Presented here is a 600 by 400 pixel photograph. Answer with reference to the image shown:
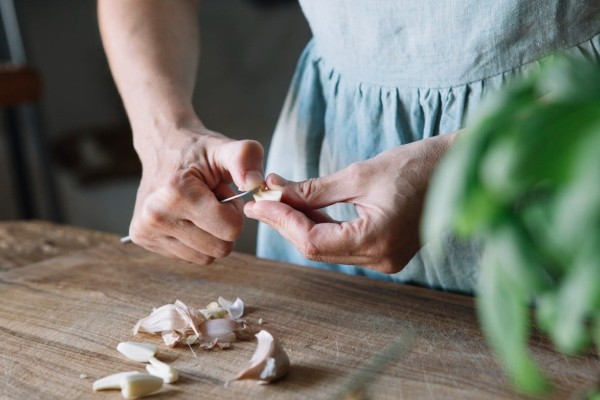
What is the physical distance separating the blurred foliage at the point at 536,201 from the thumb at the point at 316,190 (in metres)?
0.44

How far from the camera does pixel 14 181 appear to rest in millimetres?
3223

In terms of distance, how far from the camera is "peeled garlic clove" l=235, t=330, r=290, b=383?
30.7 inches

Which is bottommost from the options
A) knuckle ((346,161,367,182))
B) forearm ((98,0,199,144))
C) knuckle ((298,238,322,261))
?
knuckle ((298,238,322,261))

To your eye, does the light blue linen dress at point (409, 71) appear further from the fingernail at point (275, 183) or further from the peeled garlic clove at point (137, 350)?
the peeled garlic clove at point (137, 350)

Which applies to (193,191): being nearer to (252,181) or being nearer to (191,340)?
(252,181)

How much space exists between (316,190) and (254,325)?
174 mm

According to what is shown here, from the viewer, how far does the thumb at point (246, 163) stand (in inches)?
38.6

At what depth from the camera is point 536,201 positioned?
46 centimetres

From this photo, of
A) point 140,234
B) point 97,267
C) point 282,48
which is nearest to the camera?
point 140,234

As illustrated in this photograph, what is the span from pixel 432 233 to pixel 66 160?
10.7 ft

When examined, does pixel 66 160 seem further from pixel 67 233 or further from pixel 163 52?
pixel 163 52

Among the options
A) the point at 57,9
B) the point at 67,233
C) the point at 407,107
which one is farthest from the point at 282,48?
the point at 407,107

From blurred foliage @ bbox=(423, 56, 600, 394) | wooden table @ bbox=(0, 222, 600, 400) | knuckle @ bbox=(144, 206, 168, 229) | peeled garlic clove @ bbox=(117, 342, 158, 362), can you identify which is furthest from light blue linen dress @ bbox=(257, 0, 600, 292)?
blurred foliage @ bbox=(423, 56, 600, 394)

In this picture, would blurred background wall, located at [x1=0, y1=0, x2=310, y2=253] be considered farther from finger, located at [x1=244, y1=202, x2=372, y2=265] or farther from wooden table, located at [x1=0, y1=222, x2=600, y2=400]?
finger, located at [x1=244, y1=202, x2=372, y2=265]
